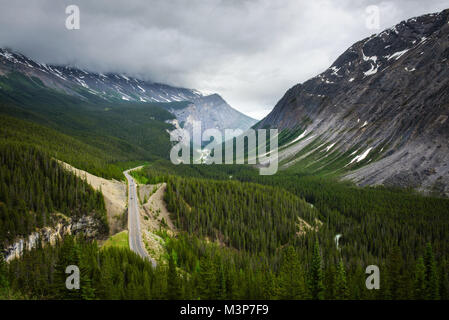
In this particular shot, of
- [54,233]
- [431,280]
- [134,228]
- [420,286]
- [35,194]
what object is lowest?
[420,286]

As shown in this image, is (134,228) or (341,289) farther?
(134,228)

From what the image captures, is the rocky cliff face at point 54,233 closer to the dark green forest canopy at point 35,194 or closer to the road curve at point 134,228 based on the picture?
the dark green forest canopy at point 35,194

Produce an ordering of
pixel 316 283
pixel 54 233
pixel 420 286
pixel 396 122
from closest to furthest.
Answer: pixel 316 283 < pixel 420 286 < pixel 54 233 < pixel 396 122

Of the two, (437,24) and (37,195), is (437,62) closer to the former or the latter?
(437,24)

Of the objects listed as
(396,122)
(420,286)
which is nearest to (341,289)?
(420,286)

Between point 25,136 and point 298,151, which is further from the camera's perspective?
point 298,151

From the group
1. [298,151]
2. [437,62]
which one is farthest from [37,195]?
[437,62]

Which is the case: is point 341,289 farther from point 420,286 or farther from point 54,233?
point 54,233

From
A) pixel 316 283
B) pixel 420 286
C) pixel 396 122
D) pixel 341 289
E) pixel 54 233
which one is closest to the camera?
pixel 341 289
